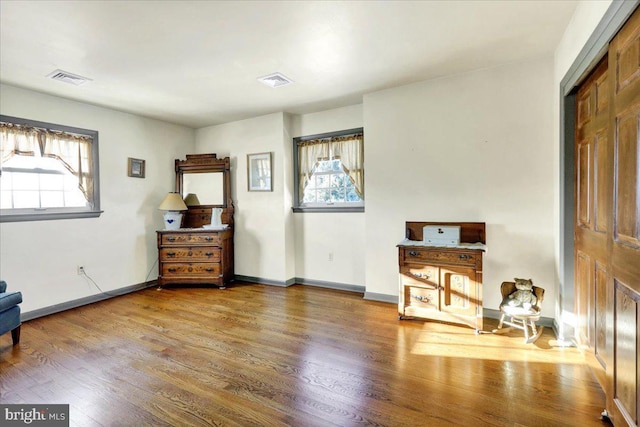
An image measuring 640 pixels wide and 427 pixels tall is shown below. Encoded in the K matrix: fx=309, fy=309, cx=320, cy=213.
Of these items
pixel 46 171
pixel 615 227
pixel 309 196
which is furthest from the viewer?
pixel 309 196

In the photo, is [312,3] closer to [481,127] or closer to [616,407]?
[481,127]

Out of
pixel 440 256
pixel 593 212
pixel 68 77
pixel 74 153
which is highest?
pixel 68 77

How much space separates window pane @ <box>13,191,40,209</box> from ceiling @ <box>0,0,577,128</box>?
116cm

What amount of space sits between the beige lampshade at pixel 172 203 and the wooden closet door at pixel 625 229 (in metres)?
4.78

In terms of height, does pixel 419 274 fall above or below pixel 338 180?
below

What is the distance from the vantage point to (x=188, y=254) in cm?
457

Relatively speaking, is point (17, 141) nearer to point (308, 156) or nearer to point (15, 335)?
point (15, 335)

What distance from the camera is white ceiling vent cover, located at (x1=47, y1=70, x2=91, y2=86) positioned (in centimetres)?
302

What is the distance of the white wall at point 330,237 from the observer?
425 centimetres

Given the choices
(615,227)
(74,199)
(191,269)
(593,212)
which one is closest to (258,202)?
(191,269)

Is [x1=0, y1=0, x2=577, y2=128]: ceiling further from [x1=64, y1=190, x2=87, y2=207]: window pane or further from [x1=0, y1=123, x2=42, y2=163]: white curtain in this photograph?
[x1=64, y1=190, x2=87, y2=207]: window pane

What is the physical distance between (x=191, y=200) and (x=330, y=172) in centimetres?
239

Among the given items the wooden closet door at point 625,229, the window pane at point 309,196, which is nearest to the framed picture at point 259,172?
the window pane at point 309,196

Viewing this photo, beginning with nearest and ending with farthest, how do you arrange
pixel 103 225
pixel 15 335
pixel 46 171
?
pixel 15 335, pixel 46 171, pixel 103 225
